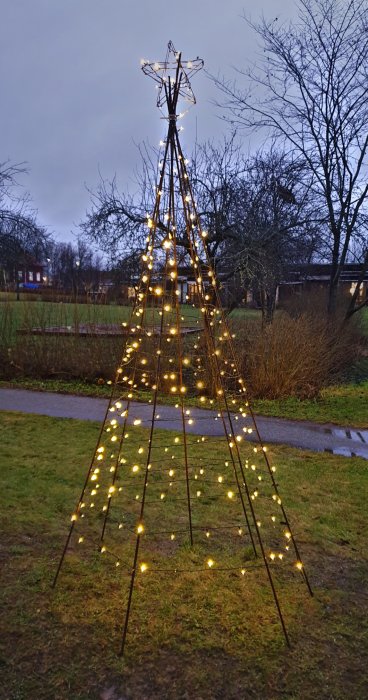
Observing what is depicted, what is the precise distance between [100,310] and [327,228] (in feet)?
21.1

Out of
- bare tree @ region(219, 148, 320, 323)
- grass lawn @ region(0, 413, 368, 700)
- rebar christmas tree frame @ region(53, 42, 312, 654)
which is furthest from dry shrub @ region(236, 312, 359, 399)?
grass lawn @ region(0, 413, 368, 700)

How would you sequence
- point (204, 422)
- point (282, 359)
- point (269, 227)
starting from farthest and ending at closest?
point (269, 227) → point (282, 359) → point (204, 422)

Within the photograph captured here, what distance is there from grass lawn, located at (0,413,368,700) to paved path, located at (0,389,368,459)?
2045 millimetres

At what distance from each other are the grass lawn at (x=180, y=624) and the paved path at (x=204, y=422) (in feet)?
6.71

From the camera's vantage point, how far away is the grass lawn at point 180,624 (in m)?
2.34

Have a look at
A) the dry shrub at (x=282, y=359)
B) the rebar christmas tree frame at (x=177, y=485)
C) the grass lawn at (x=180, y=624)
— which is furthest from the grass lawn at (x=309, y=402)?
the grass lawn at (x=180, y=624)

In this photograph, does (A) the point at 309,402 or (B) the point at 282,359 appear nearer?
(A) the point at 309,402

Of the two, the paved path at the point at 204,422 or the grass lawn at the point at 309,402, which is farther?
the grass lawn at the point at 309,402

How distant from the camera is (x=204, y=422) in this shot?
7457 millimetres

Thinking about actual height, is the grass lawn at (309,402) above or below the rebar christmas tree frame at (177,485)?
below

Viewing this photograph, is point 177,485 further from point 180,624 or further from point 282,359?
point 282,359

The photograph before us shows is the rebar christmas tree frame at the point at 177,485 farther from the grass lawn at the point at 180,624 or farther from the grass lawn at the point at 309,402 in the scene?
the grass lawn at the point at 309,402

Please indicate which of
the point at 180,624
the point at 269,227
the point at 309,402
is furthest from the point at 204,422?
the point at 269,227

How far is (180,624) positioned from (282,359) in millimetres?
6889
